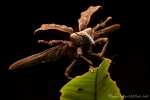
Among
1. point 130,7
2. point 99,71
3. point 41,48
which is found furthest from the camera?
point 130,7

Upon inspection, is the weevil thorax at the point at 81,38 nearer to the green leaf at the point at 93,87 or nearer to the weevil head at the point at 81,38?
the weevil head at the point at 81,38

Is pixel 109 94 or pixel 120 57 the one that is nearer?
pixel 109 94

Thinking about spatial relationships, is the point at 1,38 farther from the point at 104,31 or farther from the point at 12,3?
the point at 104,31

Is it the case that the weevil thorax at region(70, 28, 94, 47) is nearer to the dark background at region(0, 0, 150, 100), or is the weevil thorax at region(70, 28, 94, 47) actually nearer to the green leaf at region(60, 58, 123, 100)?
the green leaf at region(60, 58, 123, 100)

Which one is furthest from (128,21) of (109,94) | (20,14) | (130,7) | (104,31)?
(109,94)

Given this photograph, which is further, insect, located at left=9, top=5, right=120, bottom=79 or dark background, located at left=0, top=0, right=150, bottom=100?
dark background, located at left=0, top=0, right=150, bottom=100

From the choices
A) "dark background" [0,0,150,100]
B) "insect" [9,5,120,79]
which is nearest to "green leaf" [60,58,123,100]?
"insect" [9,5,120,79]

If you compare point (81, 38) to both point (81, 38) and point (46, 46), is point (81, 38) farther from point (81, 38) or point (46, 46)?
point (46, 46)
